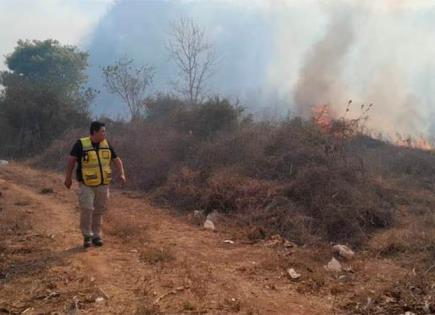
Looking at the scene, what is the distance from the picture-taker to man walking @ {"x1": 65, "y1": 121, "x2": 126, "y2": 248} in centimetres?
672

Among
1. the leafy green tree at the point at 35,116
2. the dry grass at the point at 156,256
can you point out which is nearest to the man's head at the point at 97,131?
the dry grass at the point at 156,256

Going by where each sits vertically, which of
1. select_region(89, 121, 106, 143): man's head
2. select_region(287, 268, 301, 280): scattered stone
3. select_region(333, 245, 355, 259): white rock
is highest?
select_region(89, 121, 106, 143): man's head

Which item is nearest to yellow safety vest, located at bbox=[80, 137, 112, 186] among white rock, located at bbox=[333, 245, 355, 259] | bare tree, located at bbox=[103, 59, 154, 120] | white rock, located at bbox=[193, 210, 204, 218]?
white rock, located at bbox=[193, 210, 204, 218]

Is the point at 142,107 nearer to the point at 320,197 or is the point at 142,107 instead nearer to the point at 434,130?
the point at 320,197

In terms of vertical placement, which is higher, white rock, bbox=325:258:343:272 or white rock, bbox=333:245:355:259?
white rock, bbox=333:245:355:259

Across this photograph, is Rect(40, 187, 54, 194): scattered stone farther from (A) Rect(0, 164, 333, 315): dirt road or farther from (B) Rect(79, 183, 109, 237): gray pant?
(B) Rect(79, 183, 109, 237): gray pant

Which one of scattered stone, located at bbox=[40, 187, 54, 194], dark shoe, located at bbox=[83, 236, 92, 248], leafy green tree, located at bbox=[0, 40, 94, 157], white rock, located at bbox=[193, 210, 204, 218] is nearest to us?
dark shoe, located at bbox=[83, 236, 92, 248]

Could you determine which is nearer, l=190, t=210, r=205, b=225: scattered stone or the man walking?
the man walking

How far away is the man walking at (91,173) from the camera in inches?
265

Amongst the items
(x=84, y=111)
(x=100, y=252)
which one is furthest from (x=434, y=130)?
(x=100, y=252)

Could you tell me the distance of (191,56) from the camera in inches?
1024

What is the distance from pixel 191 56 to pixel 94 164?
1999 cm

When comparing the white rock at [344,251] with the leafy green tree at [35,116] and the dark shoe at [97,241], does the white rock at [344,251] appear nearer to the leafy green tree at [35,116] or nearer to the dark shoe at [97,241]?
the dark shoe at [97,241]

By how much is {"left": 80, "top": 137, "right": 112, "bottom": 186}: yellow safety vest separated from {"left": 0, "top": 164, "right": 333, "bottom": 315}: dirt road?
95 centimetres
